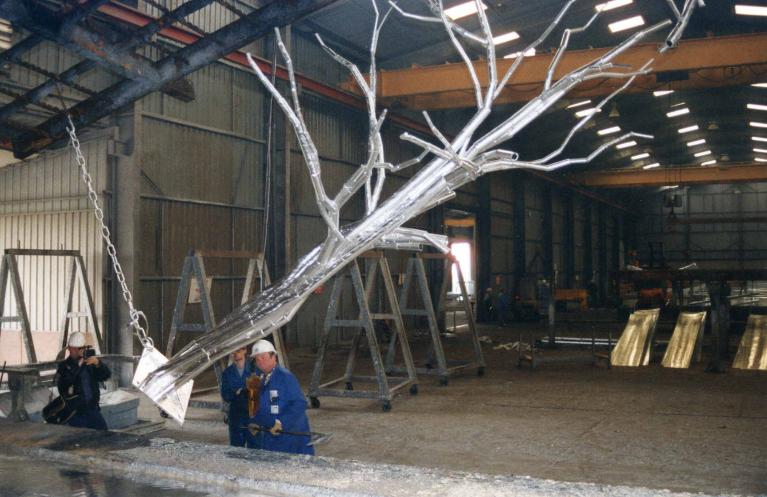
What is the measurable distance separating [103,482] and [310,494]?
4.12 ft

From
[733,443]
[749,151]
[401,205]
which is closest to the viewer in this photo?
[401,205]

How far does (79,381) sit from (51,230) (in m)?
6.19

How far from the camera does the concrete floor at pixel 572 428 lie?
6.20 meters

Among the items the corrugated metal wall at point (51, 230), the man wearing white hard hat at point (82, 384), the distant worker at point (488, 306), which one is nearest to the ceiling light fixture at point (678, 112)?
the distant worker at point (488, 306)

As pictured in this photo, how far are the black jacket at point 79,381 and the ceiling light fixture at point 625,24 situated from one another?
14.9 m

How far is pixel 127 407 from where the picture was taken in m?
7.18

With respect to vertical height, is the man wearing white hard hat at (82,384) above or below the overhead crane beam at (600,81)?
below

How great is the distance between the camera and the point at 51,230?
1135 centimetres

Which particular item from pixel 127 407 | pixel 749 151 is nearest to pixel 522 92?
pixel 127 407

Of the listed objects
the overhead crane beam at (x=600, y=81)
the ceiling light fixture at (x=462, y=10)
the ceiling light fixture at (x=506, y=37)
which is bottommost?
the overhead crane beam at (x=600, y=81)

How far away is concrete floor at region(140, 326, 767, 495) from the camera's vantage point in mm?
6203

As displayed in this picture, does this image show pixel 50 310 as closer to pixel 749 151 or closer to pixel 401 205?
pixel 401 205

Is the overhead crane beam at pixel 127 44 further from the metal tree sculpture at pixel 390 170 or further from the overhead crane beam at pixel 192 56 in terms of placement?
the metal tree sculpture at pixel 390 170

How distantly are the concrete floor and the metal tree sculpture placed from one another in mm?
3799
